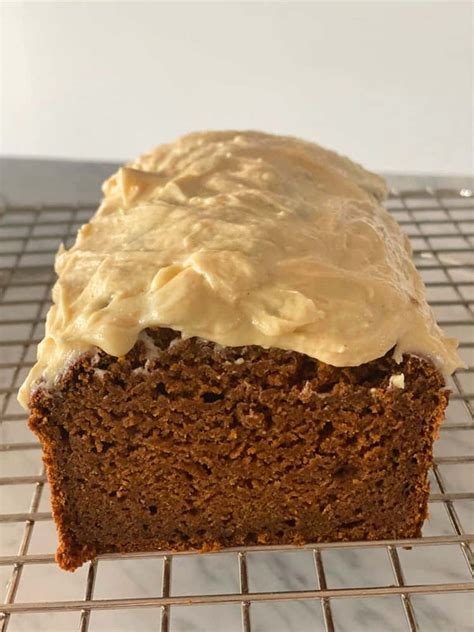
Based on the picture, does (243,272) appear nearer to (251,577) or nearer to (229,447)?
(229,447)

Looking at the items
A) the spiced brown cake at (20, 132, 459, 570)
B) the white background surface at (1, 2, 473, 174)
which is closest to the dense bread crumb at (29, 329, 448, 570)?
the spiced brown cake at (20, 132, 459, 570)

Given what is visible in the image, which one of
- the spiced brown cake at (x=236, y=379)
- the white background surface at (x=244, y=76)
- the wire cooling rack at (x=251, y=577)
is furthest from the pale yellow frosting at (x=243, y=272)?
the white background surface at (x=244, y=76)

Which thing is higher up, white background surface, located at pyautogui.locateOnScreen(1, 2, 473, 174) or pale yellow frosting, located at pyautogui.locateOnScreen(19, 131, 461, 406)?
pale yellow frosting, located at pyautogui.locateOnScreen(19, 131, 461, 406)

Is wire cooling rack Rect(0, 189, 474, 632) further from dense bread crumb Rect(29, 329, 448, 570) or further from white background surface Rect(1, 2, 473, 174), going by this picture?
white background surface Rect(1, 2, 473, 174)

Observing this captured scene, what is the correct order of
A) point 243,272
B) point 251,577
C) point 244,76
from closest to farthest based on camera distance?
point 243,272, point 251,577, point 244,76

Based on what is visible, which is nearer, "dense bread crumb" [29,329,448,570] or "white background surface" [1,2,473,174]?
"dense bread crumb" [29,329,448,570]

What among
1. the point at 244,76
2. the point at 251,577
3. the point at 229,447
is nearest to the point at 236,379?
the point at 229,447

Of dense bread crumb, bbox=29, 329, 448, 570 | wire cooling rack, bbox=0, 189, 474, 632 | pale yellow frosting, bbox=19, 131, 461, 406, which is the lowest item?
wire cooling rack, bbox=0, 189, 474, 632

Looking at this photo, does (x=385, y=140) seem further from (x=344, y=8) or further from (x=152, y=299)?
(x=152, y=299)
